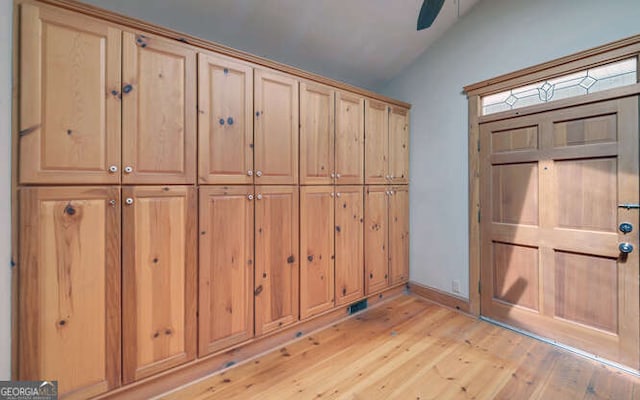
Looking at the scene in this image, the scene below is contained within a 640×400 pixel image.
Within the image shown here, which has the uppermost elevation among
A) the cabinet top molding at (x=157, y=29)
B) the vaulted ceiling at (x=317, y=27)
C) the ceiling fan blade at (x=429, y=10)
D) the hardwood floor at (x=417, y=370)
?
the vaulted ceiling at (x=317, y=27)

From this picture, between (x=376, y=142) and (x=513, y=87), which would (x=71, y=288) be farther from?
(x=513, y=87)

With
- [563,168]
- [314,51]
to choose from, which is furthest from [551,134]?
[314,51]

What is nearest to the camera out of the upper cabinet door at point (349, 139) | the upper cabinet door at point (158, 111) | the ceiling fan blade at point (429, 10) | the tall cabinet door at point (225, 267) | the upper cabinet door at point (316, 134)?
the ceiling fan blade at point (429, 10)

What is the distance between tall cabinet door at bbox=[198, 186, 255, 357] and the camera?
1.81 metres

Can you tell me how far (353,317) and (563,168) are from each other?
7.06ft

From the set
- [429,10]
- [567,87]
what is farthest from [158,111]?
[567,87]

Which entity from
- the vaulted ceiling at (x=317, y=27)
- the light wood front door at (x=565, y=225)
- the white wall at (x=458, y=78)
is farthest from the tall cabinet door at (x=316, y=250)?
the light wood front door at (x=565, y=225)

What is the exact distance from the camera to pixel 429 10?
1241 mm

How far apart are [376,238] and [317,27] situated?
2053 mm

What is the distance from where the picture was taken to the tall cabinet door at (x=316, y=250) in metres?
2.32

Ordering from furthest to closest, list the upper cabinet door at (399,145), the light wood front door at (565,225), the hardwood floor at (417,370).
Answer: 1. the upper cabinet door at (399,145)
2. the light wood front door at (565,225)
3. the hardwood floor at (417,370)

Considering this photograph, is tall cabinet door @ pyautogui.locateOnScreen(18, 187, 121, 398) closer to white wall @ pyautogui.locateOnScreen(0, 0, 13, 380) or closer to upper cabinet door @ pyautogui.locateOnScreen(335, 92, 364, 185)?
white wall @ pyautogui.locateOnScreen(0, 0, 13, 380)

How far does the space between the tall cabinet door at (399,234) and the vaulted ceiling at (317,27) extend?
1448 mm

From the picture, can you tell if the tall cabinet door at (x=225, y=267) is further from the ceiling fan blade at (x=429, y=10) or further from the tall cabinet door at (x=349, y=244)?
the ceiling fan blade at (x=429, y=10)
